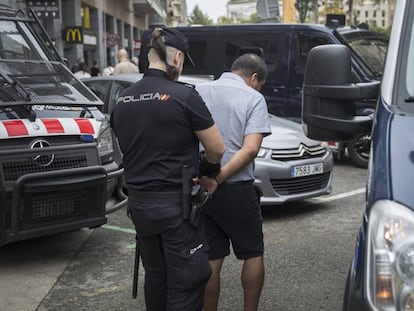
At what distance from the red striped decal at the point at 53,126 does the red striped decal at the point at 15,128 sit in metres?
0.20

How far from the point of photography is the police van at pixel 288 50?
33.2ft

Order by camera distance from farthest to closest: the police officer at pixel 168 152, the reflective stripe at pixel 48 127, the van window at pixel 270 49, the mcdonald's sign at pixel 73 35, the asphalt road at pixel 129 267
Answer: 1. the mcdonald's sign at pixel 73 35
2. the van window at pixel 270 49
3. the reflective stripe at pixel 48 127
4. the asphalt road at pixel 129 267
5. the police officer at pixel 168 152

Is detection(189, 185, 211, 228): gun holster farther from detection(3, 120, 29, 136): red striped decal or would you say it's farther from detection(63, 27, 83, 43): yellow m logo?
detection(63, 27, 83, 43): yellow m logo

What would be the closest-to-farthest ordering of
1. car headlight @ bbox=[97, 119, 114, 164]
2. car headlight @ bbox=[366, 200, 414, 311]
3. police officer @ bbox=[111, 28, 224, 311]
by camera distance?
car headlight @ bbox=[366, 200, 414, 311]
police officer @ bbox=[111, 28, 224, 311]
car headlight @ bbox=[97, 119, 114, 164]

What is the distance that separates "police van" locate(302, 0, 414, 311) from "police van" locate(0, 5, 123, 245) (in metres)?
2.28

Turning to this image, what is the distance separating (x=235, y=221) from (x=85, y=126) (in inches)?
83.2

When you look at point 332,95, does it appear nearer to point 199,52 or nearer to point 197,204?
point 197,204

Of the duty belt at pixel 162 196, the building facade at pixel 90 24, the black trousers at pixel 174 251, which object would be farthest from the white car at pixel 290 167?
the building facade at pixel 90 24

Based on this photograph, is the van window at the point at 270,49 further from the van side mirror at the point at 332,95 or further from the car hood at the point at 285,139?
the van side mirror at the point at 332,95

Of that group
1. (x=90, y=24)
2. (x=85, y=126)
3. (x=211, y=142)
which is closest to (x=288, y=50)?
(x=85, y=126)

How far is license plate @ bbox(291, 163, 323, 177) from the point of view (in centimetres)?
669

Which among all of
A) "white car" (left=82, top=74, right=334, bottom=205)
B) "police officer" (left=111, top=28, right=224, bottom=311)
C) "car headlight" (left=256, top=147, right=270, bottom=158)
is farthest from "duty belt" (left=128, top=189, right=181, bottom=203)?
"car headlight" (left=256, top=147, right=270, bottom=158)

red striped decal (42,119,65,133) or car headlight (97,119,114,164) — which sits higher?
red striped decal (42,119,65,133)

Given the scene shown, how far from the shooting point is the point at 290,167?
6.65m
